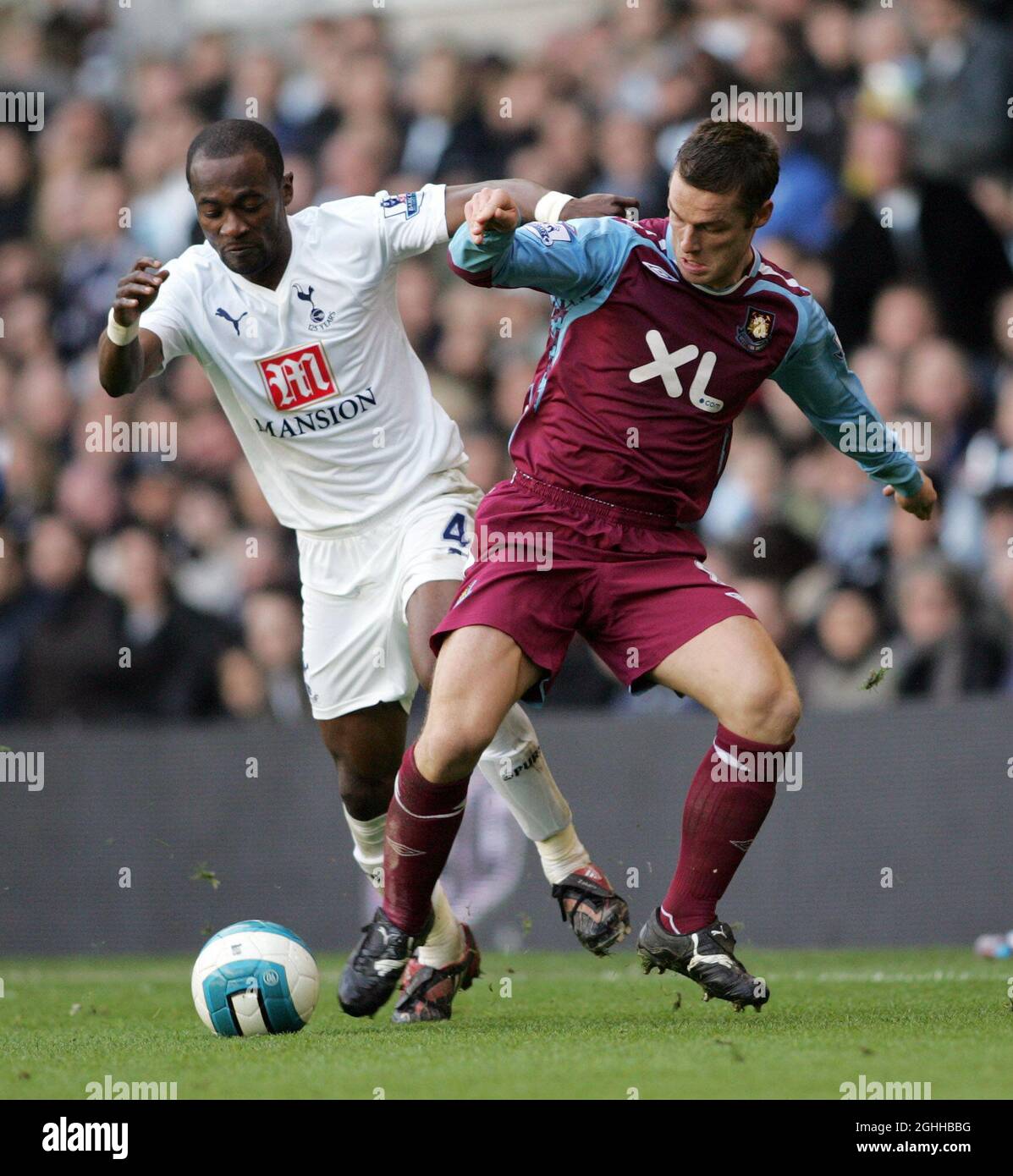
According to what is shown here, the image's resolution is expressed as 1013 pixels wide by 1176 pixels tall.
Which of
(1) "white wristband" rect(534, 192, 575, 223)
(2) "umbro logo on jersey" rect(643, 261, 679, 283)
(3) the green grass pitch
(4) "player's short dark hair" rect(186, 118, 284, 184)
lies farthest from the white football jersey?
(3) the green grass pitch

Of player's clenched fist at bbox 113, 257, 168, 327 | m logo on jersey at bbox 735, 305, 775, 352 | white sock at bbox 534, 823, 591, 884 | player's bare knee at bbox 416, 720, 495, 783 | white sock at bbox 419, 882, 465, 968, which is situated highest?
player's clenched fist at bbox 113, 257, 168, 327

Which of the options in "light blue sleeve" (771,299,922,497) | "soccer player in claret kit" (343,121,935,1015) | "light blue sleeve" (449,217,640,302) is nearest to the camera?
"light blue sleeve" (449,217,640,302)

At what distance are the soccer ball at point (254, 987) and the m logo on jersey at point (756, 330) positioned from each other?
220 centimetres

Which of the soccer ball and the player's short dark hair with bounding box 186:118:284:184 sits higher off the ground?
the player's short dark hair with bounding box 186:118:284:184

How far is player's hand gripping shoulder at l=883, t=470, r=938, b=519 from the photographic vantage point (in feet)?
19.5

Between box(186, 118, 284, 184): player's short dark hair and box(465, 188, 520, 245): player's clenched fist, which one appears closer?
box(465, 188, 520, 245): player's clenched fist

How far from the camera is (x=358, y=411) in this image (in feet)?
20.3

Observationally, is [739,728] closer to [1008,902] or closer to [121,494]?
[1008,902]

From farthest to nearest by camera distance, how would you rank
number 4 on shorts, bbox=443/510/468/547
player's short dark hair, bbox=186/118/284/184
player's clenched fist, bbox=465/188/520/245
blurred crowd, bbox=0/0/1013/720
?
blurred crowd, bbox=0/0/1013/720, number 4 on shorts, bbox=443/510/468/547, player's short dark hair, bbox=186/118/284/184, player's clenched fist, bbox=465/188/520/245

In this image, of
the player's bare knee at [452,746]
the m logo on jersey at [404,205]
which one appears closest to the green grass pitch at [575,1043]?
the player's bare knee at [452,746]

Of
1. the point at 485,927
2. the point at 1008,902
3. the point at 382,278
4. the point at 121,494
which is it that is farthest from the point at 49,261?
the point at 1008,902

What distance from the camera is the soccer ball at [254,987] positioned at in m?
5.39

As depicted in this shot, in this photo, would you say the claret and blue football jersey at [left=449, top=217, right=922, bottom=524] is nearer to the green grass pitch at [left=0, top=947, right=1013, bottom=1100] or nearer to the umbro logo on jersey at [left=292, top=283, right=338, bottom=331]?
the umbro logo on jersey at [left=292, top=283, right=338, bottom=331]

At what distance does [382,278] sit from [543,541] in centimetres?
130
